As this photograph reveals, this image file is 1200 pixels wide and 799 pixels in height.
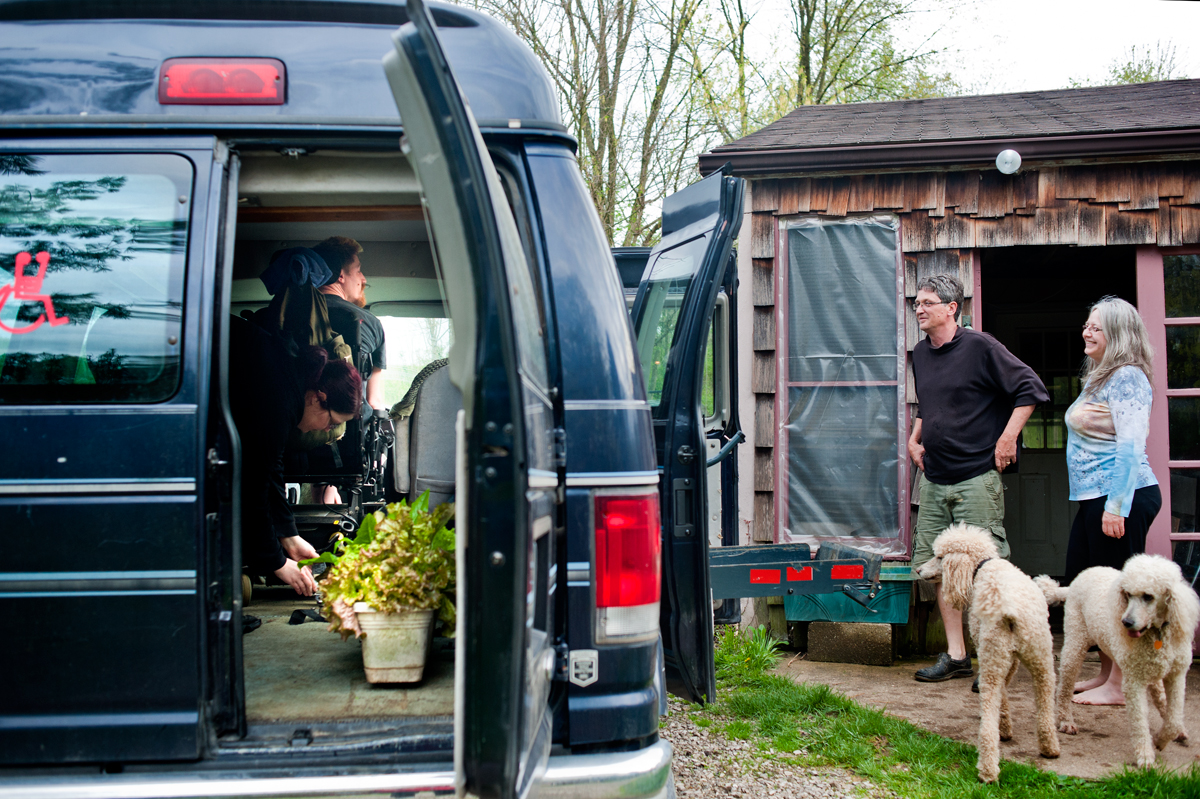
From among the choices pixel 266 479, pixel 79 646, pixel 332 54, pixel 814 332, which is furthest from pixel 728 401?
pixel 79 646

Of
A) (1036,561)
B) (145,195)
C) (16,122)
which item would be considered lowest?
(1036,561)

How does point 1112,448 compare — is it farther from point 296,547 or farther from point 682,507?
point 296,547

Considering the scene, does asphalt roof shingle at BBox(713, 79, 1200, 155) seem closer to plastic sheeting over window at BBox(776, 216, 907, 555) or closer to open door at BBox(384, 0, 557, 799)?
plastic sheeting over window at BBox(776, 216, 907, 555)

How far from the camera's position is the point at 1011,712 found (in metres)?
4.10

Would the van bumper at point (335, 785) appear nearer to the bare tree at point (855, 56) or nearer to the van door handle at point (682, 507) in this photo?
the van door handle at point (682, 507)

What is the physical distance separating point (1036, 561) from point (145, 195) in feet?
28.1

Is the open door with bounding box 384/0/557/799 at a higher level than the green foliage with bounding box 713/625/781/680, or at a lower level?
higher

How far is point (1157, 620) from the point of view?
3271mm

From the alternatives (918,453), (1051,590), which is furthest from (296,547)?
(918,453)

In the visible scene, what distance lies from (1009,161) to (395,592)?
4713 mm

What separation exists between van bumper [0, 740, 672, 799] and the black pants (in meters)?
3.17

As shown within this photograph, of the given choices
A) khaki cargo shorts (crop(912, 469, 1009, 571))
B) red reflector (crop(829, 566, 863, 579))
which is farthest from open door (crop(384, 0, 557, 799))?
khaki cargo shorts (crop(912, 469, 1009, 571))

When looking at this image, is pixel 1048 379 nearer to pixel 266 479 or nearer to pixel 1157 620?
pixel 1157 620

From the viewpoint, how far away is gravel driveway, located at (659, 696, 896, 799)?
10.9 feet
